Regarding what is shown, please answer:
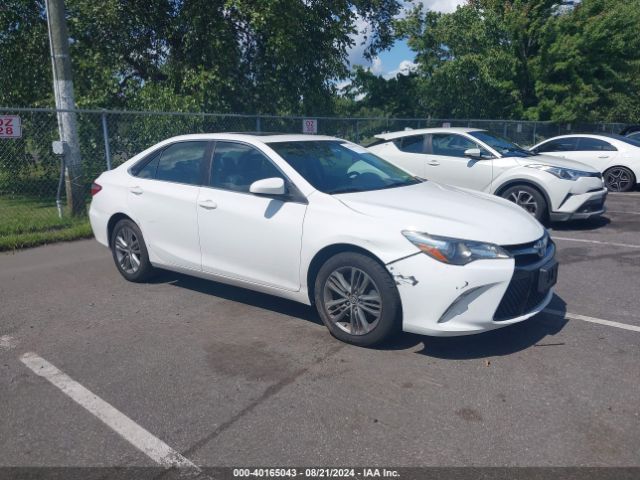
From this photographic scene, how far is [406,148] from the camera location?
33.1ft

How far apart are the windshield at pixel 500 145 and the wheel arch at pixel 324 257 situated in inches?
229

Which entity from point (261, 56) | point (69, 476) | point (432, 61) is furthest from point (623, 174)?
point (69, 476)

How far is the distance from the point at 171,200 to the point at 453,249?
9.05 feet

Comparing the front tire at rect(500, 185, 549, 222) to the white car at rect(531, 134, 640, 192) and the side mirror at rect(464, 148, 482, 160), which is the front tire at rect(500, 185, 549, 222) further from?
the white car at rect(531, 134, 640, 192)

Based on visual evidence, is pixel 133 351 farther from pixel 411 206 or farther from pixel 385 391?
pixel 411 206

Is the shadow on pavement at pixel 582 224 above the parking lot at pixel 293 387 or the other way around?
the other way around

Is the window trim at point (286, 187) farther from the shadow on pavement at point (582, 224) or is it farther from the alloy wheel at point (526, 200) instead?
the shadow on pavement at point (582, 224)

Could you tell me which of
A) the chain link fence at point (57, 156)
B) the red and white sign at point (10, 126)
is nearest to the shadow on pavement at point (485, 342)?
the chain link fence at point (57, 156)

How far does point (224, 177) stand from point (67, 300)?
1.98m

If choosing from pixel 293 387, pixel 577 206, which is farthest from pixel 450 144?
pixel 293 387

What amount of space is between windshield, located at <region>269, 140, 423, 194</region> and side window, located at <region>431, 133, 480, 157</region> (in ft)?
14.3

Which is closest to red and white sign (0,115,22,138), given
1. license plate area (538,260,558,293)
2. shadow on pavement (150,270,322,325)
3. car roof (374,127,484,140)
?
shadow on pavement (150,270,322,325)

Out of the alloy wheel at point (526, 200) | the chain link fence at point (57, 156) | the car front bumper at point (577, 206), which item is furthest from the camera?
the chain link fence at point (57, 156)

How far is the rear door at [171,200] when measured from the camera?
5184 millimetres
